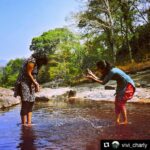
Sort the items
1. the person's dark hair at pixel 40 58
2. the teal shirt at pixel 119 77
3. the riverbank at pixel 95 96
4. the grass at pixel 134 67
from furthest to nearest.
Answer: the grass at pixel 134 67 → the riverbank at pixel 95 96 → the person's dark hair at pixel 40 58 → the teal shirt at pixel 119 77

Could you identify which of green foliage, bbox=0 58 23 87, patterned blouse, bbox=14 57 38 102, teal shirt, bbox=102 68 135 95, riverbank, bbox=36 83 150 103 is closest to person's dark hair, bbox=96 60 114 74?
teal shirt, bbox=102 68 135 95

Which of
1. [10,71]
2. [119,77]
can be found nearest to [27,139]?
[119,77]

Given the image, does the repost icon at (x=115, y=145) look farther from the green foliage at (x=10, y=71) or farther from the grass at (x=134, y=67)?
the green foliage at (x=10, y=71)

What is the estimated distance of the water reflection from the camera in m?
8.53

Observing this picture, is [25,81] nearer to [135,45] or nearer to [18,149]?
[18,149]

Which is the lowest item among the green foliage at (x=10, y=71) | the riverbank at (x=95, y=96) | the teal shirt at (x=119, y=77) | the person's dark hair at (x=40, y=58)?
the riverbank at (x=95, y=96)

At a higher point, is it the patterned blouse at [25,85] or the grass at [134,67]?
the grass at [134,67]

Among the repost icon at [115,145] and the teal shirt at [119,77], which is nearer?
the repost icon at [115,145]

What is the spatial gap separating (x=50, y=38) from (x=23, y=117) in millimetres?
58228

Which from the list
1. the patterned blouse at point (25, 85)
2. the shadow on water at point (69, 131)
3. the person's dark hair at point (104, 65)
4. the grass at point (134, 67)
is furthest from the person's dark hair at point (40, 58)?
the grass at point (134, 67)

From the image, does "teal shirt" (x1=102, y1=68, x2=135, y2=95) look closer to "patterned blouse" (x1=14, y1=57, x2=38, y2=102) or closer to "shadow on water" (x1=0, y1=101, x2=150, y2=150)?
"shadow on water" (x1=0, y1=101, x2=150, y2=150)

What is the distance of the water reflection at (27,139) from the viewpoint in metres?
8.53

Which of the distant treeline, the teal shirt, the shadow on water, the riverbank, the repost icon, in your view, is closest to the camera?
the repost icon

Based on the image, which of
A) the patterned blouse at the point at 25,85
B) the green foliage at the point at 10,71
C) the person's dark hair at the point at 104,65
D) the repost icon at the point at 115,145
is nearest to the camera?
Answer: the repost icon at the point at 115,145
